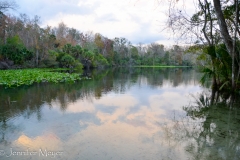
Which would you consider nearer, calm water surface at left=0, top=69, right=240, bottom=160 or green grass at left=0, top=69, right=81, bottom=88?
calm water surface at left=0, top=69, right=240, bottom=160

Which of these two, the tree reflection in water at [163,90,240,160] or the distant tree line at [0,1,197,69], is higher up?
the distant tree line at [0,1,197,69]

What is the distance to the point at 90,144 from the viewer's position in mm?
3637

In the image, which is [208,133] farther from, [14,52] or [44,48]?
[44,48]

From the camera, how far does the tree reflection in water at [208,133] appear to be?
3384 mm

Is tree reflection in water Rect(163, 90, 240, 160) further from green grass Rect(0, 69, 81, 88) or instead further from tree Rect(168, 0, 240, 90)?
green grass Rect(0, 69, 81, 88)

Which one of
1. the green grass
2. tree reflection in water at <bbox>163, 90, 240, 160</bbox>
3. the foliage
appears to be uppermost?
the foliage

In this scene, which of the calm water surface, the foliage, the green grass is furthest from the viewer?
the foliage

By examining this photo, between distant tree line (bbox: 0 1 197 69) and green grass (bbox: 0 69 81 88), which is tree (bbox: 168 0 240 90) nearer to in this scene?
distant tree line (bbox: 0 1 197 69)

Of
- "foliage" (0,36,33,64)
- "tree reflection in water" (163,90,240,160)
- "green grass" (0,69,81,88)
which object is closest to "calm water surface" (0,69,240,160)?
"tree reflection in water" (163,90,240,160)

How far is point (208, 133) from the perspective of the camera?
4293mm

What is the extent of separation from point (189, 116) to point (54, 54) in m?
27.7

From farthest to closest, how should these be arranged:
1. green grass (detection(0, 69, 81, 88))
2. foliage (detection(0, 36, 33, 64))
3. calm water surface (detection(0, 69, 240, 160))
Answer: foliage (detection(0, 36, 33, 64)) < green grass (detection(0, 69, 81, 88)) < calm water surface (detection(0, 69, 240, 160))

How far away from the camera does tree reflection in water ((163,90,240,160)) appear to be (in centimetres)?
338

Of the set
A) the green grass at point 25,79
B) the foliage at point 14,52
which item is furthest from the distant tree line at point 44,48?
the green grass at point 25,79
